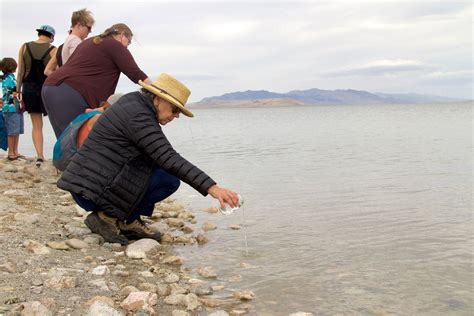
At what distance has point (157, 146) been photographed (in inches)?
174

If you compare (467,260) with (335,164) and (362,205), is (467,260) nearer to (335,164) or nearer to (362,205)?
(362,205)

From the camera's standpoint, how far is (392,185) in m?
10.6

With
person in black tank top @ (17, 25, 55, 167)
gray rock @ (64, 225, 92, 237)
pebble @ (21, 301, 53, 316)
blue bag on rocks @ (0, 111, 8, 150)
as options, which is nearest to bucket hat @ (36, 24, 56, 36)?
person in black tank top @ (17, 25, 55, 167)

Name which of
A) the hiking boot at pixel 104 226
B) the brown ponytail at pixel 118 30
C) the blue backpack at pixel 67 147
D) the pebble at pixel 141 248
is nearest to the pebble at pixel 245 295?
the pebble at pixel 141 248

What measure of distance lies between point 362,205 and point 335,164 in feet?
20.6

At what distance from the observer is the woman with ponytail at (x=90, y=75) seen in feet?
20.2

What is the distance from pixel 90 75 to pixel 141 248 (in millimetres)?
2454

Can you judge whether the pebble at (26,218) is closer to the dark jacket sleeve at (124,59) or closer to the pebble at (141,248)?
the pebble at (141,248)

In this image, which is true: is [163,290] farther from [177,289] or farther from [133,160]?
[133,160]

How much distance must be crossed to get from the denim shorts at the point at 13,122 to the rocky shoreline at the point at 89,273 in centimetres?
311

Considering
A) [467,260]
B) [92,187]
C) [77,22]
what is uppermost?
[77,22]

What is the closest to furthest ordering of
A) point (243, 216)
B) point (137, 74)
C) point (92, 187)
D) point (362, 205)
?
point (92, 187)
point (137, 74)
point (243, 216)
point (362, 205)

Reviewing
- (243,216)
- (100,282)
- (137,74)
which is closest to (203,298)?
(100,282)

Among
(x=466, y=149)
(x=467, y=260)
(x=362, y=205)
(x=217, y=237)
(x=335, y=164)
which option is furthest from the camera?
(x=466, y=149)
